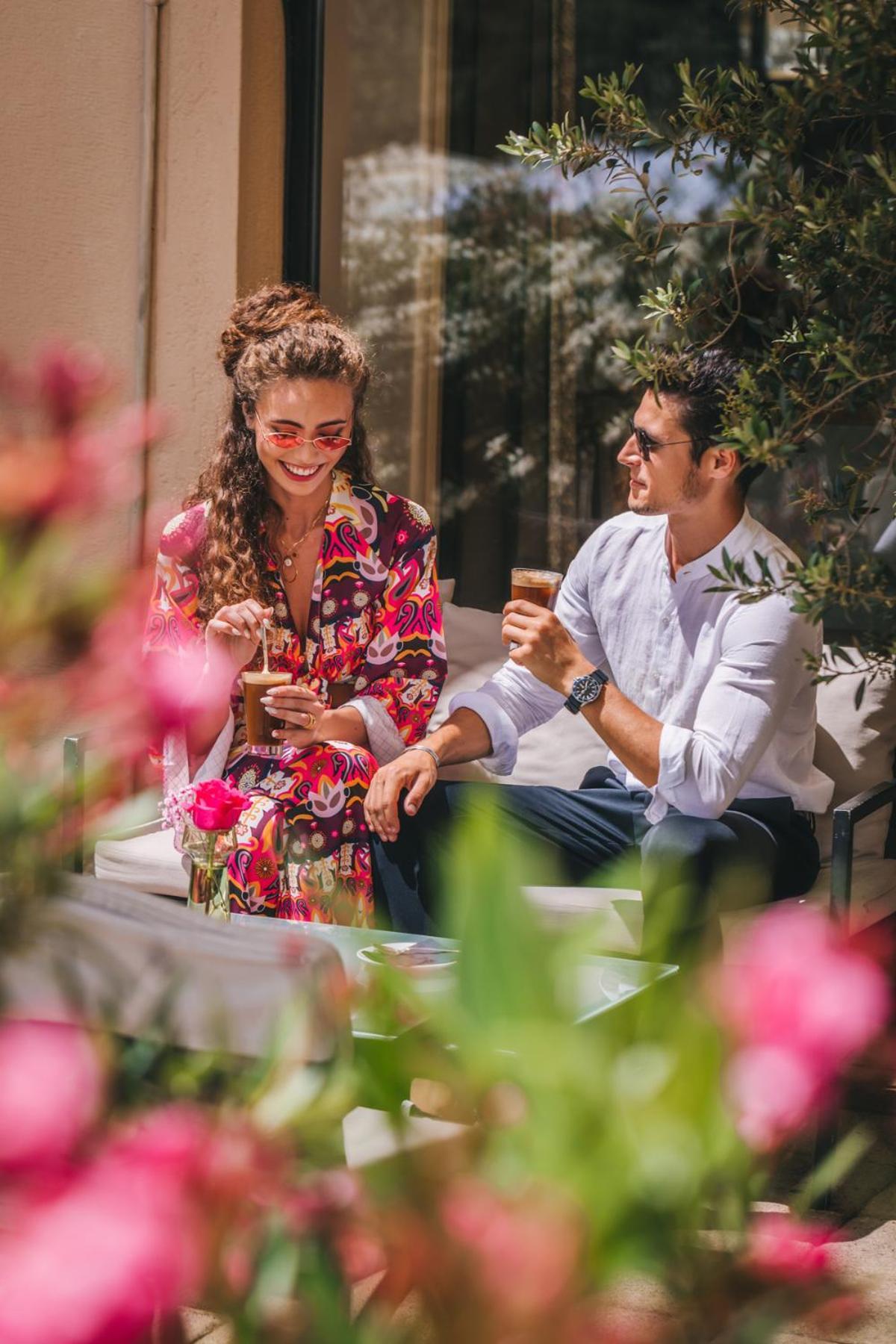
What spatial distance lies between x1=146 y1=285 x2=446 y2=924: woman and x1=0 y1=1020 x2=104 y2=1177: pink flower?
2.62 meters

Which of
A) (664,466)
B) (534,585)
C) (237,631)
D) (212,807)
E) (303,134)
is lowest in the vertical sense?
(212,807)

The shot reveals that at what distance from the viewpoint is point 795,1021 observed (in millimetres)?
428

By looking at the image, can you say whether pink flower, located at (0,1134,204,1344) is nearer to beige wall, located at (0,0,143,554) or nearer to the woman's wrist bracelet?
the woman's wrist bracelet

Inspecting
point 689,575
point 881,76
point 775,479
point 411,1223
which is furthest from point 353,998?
point 775,479

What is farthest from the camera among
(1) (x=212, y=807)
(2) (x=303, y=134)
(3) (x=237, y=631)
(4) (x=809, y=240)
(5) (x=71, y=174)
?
(2) (x=303, y=134)

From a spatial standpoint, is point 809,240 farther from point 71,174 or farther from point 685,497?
point 71,174

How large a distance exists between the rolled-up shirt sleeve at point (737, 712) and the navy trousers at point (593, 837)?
64 mm

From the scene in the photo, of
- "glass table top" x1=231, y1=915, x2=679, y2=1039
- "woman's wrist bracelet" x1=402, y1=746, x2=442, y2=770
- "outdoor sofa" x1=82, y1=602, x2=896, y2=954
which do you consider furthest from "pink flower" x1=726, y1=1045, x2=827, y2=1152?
"woman's wrist bracelet" x1=402, y1=746, x2=442, y2=770

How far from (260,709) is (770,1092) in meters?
2.61

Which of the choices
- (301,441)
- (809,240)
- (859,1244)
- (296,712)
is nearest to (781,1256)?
(809,240)

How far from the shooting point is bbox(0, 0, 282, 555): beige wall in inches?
178

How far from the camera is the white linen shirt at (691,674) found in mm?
2965

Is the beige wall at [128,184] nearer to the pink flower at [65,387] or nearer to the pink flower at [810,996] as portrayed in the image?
the pink flower at [65,387]

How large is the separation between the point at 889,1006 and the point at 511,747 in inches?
116
